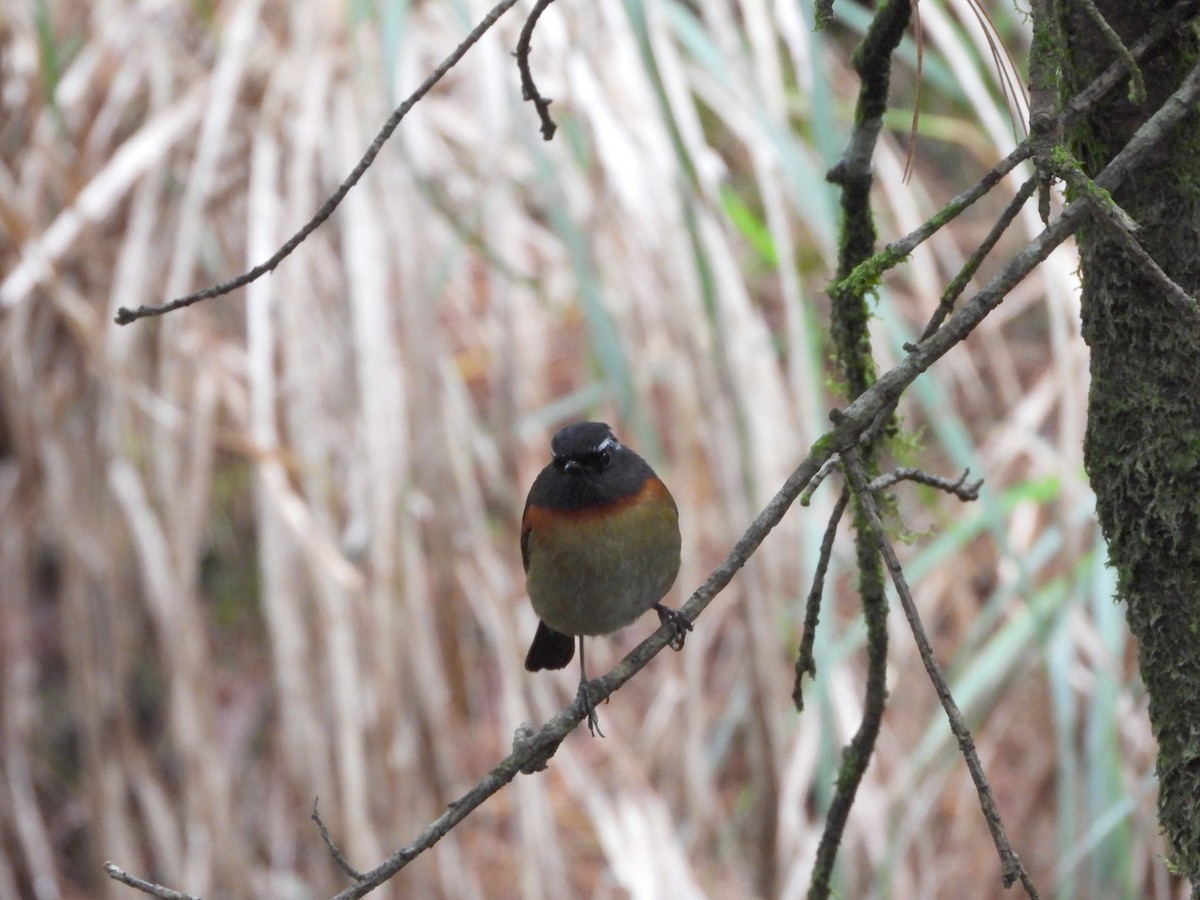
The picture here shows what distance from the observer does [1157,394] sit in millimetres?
1334

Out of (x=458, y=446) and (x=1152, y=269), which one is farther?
(x=458, y=446)

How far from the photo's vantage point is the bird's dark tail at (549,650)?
3334mm

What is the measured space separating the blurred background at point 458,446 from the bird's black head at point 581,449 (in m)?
0.64

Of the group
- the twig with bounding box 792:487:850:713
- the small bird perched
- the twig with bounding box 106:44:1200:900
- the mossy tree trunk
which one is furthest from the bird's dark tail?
the mossy tree trunk

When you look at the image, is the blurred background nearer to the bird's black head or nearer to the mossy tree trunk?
the bird's black head

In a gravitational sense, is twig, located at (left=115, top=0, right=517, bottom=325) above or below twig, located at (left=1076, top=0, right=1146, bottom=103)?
above

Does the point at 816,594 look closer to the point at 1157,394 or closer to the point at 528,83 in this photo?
the point at 1157,394

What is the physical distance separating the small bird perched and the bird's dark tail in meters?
0.53

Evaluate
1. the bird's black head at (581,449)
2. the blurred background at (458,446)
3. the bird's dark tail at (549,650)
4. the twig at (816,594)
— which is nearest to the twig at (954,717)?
the twig at (816,594)

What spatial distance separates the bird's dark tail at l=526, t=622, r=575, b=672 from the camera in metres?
3.33

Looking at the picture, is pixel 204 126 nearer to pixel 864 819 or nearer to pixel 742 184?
pixel 742 184

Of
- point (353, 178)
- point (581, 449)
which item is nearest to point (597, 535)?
point (581, 449)

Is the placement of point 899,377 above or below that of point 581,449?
below

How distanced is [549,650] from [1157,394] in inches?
87.6
